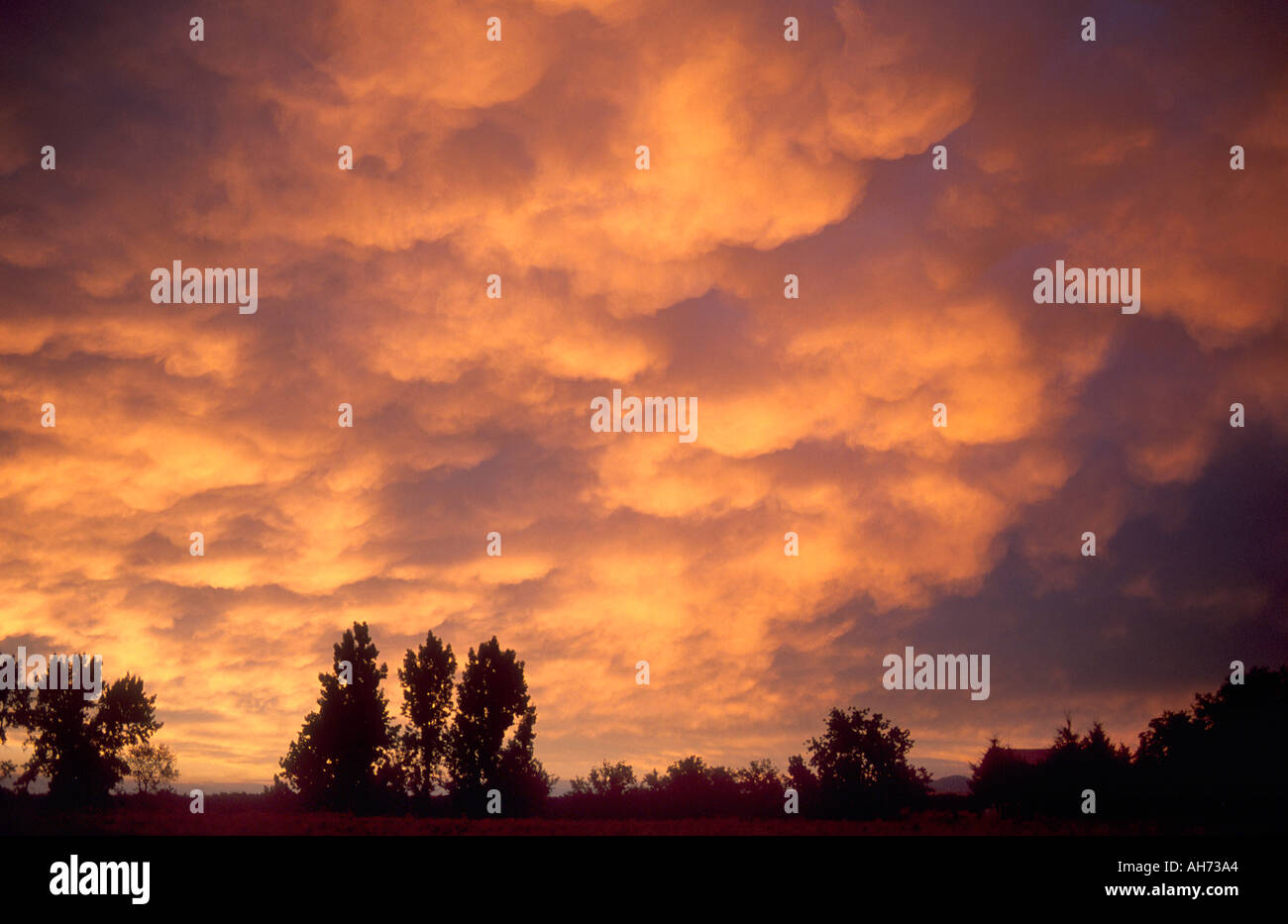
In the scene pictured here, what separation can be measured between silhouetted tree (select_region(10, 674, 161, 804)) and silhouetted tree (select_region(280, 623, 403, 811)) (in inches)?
699

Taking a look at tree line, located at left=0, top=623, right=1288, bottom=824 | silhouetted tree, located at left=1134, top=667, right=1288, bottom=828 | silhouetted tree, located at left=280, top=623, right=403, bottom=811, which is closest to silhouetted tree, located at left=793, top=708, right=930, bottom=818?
tree line, located at left=0, top=623, right=1288, bottom=824

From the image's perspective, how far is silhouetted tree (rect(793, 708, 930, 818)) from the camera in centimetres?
7381

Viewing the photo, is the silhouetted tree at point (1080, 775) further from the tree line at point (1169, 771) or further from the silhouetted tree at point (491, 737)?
the silhouetted tree at point (491, 737)

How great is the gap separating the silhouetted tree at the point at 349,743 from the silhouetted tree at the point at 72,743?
1776cm

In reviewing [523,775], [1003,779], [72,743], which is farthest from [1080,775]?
[72,743]

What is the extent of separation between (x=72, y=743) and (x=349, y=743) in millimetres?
28377

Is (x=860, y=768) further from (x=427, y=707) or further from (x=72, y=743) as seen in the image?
(x=72, y=743)

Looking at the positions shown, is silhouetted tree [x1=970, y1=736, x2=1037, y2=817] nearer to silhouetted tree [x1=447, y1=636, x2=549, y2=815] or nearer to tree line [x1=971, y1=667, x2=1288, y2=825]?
tree line [x1=971, y1=667, x2=1288, y2=825]

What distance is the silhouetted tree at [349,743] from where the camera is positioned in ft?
237

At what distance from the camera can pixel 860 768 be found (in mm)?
80250

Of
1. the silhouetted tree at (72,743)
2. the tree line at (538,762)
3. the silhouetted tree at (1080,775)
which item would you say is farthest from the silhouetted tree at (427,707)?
the silhouetted tree at (1080,775)

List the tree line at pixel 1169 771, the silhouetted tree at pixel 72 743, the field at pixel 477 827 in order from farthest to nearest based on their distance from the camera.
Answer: the silhouetted tree at pixel 72 743, the tree line at pixel 1169 771, the field at pixel 477 827
